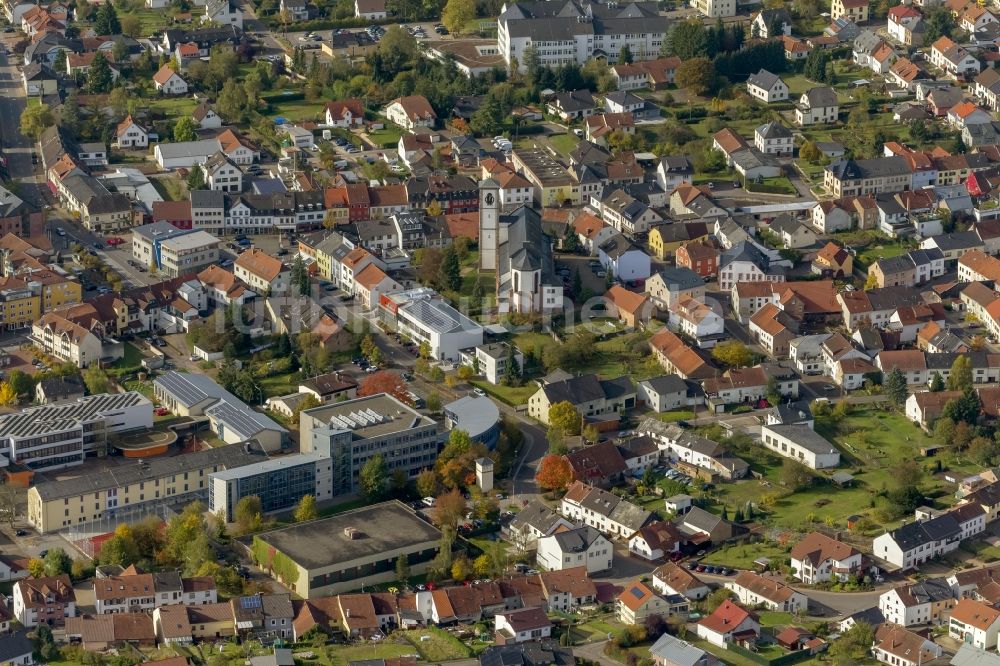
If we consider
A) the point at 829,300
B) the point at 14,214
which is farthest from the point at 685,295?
the point at 14,214

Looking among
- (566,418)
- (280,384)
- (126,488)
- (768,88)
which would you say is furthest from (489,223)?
(768,88)

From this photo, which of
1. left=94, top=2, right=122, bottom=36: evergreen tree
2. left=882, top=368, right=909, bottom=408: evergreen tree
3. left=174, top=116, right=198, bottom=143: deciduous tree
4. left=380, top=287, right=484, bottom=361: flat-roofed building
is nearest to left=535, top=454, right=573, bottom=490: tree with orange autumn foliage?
left=380, top=287, right=484, bottom=361: flat-roofed building

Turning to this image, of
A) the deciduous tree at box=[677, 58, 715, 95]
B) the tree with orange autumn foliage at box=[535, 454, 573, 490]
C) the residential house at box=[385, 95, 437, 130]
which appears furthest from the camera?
the deciduous tree at box=[677, 58, 715, 95]

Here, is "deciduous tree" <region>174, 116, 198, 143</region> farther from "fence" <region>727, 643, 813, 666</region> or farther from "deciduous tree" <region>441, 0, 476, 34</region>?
"fence" <region>727, 643, 813, 666</region>

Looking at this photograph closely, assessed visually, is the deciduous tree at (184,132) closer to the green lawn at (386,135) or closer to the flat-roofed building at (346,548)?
the green lawn at (386,135)

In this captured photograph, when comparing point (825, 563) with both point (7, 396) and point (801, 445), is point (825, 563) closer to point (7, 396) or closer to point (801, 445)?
point (801, 445)

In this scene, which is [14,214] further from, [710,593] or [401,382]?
[710,593]
